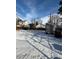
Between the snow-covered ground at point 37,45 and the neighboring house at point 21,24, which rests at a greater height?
the neighboring house at point 21,24

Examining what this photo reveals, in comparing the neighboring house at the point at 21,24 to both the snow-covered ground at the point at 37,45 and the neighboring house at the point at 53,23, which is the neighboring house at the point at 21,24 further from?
the neighboring house at the point at 53,23

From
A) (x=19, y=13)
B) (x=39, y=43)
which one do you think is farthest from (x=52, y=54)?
(x=19, y=13)

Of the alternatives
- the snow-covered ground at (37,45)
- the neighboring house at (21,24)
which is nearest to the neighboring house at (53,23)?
the snow-covered ground at (37,45)

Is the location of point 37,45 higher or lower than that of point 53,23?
lower

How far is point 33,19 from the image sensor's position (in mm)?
1877

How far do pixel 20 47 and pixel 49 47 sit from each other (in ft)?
1.40

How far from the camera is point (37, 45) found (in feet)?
6.24

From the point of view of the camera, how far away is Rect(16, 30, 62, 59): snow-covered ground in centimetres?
185

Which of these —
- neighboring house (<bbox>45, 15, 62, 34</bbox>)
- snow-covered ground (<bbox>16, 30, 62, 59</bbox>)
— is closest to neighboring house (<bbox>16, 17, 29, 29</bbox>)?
snow-covered ground (<bbox>16, 30, 62, 59</bbox>)

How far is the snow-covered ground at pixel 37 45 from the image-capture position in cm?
185

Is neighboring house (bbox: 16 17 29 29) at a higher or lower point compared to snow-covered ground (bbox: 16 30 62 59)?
higher

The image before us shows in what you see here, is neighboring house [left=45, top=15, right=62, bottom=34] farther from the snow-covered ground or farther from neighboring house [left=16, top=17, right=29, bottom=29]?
neighboring house [left=16, top=17, right=29, bottom=29]
